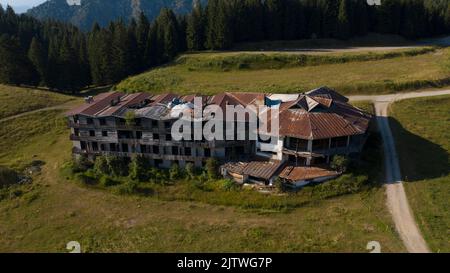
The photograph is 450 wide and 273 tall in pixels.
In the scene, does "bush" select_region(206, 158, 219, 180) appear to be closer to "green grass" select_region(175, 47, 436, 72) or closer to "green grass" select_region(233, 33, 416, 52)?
"green grass" select_region(175, 47, 436, 72)

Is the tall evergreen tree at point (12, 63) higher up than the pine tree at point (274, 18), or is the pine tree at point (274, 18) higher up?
the pine tree at point (274, 18)

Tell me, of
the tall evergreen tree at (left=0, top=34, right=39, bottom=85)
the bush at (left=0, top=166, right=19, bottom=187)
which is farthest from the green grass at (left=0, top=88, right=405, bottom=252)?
the tall evergreen tree at (left=0, top=34, right=39, bottom=85)

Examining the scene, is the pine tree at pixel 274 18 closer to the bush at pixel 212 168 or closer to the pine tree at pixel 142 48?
the pine tree at pixel 142 48

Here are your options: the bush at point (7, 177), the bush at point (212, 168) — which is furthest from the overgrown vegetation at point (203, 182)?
the bush at point (7, 177)

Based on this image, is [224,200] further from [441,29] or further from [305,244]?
[441,29]

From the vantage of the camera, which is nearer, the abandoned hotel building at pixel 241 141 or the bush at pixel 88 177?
the abandoned hotel building at pixel 241 141

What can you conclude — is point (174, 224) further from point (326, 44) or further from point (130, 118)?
point (326, 44)

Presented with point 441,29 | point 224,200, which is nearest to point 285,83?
point 224,200
